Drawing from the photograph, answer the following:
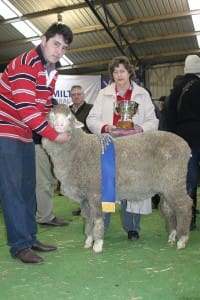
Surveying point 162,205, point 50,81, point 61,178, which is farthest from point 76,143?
point 162,205

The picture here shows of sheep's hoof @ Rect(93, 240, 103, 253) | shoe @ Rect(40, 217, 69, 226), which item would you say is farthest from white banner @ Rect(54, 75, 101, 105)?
sheep's hoof @ Rect(93, 240, 103, 253)

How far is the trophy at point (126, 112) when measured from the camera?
4.37 metres

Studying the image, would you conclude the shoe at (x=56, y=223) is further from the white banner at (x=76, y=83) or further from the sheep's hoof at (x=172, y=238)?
the white banner at (x=76, y=83)

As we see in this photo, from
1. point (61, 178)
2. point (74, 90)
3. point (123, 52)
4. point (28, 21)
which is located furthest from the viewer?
point (123, 52)

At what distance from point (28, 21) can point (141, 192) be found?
9858 millimetres

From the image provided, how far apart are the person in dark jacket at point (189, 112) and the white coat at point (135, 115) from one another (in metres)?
0.39

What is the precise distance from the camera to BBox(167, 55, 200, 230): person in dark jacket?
4828mm

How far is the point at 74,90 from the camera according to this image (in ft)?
24.0

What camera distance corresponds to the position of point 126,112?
14.4 ft

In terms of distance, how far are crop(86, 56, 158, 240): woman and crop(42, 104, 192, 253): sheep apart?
29 centimetres

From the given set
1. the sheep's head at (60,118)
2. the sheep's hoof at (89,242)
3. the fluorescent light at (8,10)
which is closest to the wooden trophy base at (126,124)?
the sheep's head at (60,118)

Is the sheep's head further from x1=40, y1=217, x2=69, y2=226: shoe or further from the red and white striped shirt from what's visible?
x1=40, y1=217, x2=69, y2=226: shoe

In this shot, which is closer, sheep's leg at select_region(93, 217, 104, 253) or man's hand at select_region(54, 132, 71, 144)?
man's hand at select_region(54, 132, 71, 144)

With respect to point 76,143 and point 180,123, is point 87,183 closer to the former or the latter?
point 76,143
